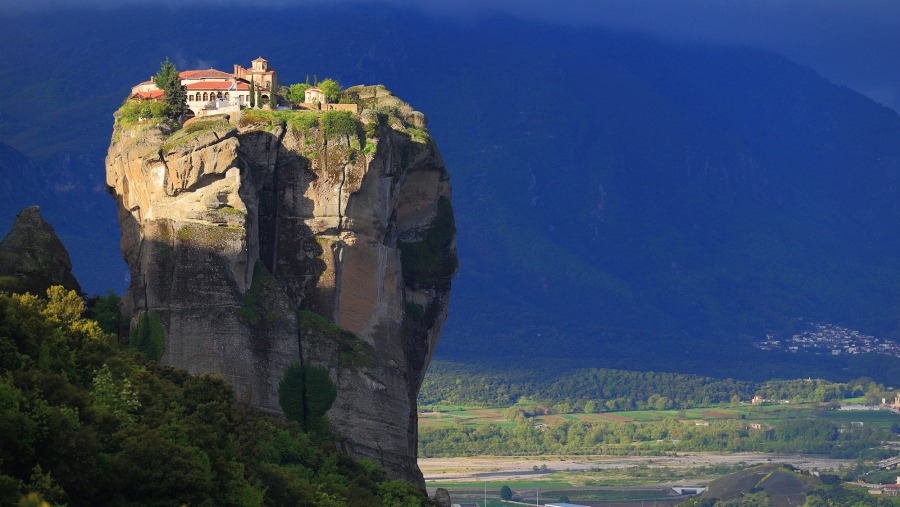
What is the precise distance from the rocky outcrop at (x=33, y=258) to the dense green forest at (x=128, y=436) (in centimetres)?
220

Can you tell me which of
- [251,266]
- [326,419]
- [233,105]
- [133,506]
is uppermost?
[233,105]

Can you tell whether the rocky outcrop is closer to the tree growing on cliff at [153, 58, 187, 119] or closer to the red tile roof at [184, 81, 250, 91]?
the tree growing on cliff at [153, 58, 187, 119]

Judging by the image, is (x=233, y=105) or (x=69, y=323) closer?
(x=69, y=323)

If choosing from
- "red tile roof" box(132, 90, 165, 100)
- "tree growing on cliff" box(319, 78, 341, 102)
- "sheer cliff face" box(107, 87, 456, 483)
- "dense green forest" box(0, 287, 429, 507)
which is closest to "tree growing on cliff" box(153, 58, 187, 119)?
"red tile roof" box(132, 90, 165, 100)

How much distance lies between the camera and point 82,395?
6216cm

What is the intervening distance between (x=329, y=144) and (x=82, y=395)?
101 feet

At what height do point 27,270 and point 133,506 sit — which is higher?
point 27,270

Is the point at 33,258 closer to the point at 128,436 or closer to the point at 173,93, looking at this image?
the point at 173,93

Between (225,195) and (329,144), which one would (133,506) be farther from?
(329,144)

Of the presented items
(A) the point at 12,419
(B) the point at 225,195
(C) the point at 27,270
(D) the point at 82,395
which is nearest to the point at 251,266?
(B) the point at 225,195

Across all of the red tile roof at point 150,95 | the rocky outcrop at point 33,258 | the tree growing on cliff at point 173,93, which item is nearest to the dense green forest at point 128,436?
the rocky outcrop at point 33,258

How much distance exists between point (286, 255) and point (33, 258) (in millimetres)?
9697

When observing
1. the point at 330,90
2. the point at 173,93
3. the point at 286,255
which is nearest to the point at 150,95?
the point at 173,93

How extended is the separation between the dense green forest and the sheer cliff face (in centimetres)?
300
